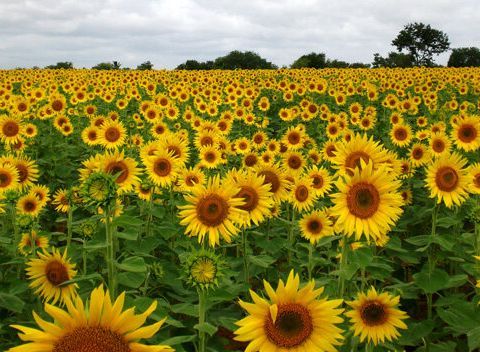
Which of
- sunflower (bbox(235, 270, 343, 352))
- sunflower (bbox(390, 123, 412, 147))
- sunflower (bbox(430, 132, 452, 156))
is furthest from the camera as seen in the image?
sunflower (bbox(390, 123, 412, 147))

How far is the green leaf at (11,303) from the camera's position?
12.0 ft

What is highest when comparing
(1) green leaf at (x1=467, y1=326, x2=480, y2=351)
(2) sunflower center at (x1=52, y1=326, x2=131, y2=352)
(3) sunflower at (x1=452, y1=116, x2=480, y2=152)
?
(3) sunflower at (x1=452, y1=116, x2=480, y2=152)

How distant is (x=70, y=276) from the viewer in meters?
3.65

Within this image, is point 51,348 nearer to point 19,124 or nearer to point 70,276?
point 70,276

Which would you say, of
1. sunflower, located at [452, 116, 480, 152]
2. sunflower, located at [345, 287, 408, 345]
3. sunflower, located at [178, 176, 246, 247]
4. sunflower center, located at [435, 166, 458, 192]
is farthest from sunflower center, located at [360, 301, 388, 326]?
sunflower, located at [452, 116, 480, 152]

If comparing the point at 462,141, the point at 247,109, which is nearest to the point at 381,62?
the point at 247,109

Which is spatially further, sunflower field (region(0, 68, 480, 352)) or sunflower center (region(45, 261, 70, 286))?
sunflower center (region(45, 261, 70, 286))

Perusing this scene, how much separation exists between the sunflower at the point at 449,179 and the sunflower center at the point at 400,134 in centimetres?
459

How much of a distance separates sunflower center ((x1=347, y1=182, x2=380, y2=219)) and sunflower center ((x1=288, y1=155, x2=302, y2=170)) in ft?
10.5

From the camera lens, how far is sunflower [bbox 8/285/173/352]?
5.95ft

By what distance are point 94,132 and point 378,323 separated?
6.81 m

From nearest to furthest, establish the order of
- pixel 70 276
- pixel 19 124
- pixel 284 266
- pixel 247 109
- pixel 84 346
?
pixel 84 346
pixel 70 276
pixel 284 266
pixel 19 124
pixel 247 109

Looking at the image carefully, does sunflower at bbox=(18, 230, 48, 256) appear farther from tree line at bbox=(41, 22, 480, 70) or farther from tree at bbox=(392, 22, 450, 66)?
tree at bbox=(392, 22, 450, 66)

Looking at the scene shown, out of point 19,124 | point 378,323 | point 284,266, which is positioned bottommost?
point 284,266
